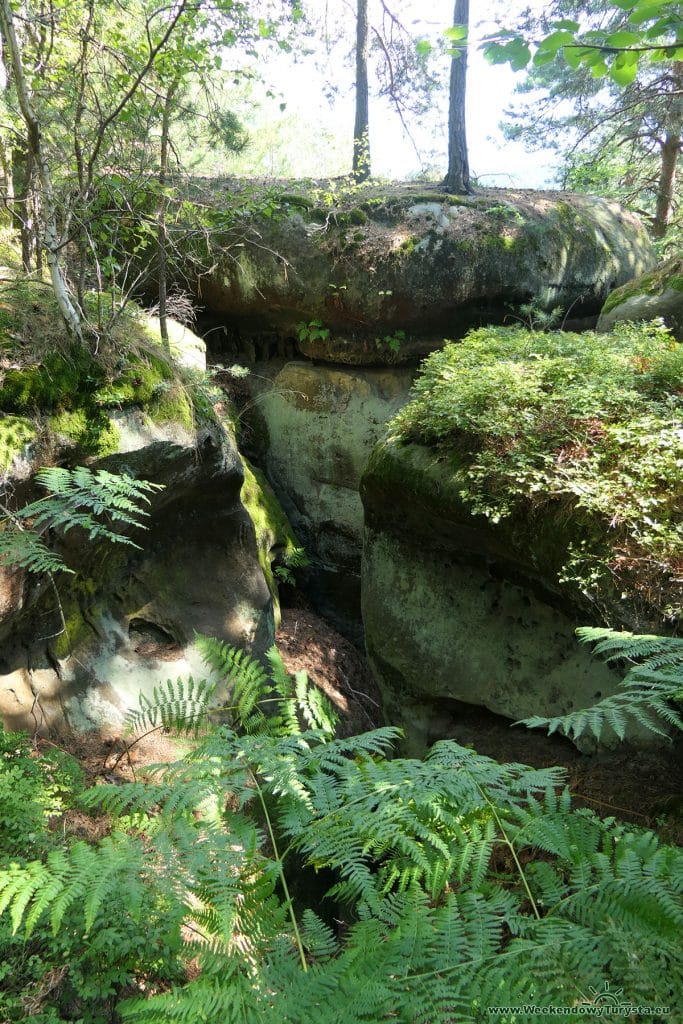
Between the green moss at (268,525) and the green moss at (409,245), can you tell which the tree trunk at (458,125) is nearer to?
the green moss at (409,245)

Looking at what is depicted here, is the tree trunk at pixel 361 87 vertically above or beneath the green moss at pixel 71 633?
above

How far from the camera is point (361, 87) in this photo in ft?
45.4

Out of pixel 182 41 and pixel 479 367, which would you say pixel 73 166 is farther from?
pixel 479 367

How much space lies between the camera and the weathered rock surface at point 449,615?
530 centimetres

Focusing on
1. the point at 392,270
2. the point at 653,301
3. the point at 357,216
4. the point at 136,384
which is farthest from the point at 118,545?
the point at 357,216

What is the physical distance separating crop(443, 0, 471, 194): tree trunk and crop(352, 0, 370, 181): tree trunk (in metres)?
1.81

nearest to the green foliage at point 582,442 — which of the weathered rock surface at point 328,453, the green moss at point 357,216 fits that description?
the weathered rock surface at point 328,453

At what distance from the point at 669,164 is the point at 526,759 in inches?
550

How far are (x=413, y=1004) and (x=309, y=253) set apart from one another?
10.6 meters

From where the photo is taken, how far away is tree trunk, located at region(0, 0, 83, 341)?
4355 millimetres

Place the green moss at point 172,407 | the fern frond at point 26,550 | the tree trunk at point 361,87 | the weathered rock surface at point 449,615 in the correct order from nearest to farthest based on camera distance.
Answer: the fern frond at point 26,550 → the weathered rock surface at point 449,615 → the green moss at point 172,407 → the tree trunk at point 361,87

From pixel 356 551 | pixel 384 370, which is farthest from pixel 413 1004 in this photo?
pixel 384 370

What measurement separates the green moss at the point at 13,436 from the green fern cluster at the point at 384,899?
2.94 m

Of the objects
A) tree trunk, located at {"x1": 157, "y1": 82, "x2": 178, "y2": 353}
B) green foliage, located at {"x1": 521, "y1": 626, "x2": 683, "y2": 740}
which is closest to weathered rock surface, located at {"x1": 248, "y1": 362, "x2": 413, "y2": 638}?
tree trunk, located at {"x1": 157, "y1": 82, "x2": 178, "y2": 353}
